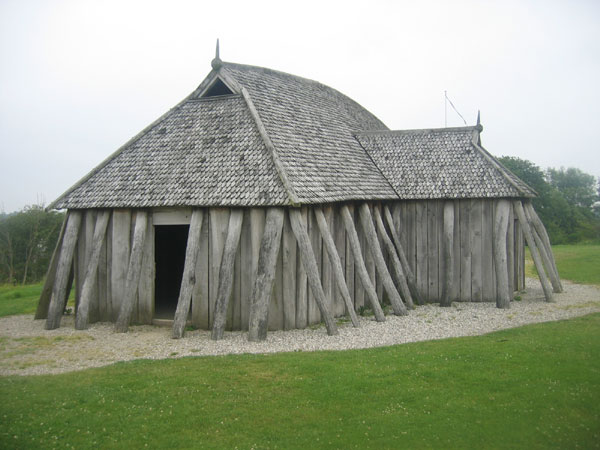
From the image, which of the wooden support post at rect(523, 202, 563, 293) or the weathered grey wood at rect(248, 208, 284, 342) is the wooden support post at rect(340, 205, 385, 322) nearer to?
the weathered grey wood at rect(248, 208, 284, 342)

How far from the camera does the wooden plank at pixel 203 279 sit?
14609 millimetres

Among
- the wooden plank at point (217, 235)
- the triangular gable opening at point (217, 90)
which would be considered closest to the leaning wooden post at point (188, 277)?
the wooden plank at point (217, 235)

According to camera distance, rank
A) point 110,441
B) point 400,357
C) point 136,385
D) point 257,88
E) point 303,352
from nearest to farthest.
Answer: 1. point 110,441
2. point 136,385
3. point 400,357
4. point 303,352
5. point 257,88

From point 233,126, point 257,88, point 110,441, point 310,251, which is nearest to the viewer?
point 110,441

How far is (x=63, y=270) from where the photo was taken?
15.8m

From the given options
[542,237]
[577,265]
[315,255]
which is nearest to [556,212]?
[577,265]

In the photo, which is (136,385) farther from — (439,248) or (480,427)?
(439,248)

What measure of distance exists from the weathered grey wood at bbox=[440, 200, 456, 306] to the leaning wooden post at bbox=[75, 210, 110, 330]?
1060 centimetres

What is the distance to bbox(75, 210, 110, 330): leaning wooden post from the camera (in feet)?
49.2

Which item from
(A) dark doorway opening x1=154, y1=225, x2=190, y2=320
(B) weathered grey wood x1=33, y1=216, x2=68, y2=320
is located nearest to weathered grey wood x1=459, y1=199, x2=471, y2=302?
(A) dark doorway opening x1=154, y1=225, x2=190, y2=320

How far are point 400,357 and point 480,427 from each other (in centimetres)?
340

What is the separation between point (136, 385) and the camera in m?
9.70

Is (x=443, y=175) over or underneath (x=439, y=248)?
over

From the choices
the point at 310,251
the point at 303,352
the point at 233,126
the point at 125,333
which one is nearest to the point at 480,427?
the point at 303,352
